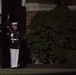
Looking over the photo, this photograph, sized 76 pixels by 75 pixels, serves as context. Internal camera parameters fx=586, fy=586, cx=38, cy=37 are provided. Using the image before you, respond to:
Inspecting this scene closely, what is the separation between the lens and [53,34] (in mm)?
20375

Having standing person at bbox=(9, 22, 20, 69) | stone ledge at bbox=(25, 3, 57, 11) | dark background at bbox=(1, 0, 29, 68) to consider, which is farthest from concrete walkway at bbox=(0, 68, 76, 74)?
stone ledge at bbox=(25, 3, 57, 11)

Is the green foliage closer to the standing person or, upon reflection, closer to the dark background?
the standing person

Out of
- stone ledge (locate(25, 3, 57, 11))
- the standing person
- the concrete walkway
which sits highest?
stone ledge (locate(25, 3, 57, 11))

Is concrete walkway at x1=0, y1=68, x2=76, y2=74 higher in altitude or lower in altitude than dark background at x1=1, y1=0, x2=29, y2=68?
lower

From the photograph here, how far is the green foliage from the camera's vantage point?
20375 millimetres

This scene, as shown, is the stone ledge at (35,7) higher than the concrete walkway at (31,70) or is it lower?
higher

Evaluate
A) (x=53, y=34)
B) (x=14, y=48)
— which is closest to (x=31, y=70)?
(x=14, y=48)

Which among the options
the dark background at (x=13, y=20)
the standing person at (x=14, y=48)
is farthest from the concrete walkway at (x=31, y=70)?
the dark background at (x=13, y=20)

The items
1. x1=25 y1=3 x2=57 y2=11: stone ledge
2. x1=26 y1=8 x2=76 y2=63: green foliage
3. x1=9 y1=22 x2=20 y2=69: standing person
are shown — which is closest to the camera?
x1=9 y1=22 x2=20 y2=69: standing person

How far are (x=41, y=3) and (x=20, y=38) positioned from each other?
5.29 feet

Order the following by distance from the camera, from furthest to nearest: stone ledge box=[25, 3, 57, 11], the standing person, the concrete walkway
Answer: stone ledge box=[25, 3, 57, 11]
the standing person
the concrete walkway

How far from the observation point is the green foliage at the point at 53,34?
20.4 metres

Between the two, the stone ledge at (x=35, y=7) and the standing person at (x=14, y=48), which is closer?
the standing person at (x=14, y=48)

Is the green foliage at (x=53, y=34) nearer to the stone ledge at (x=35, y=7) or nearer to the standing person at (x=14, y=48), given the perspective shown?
the standing person at (x=14, y=48)
